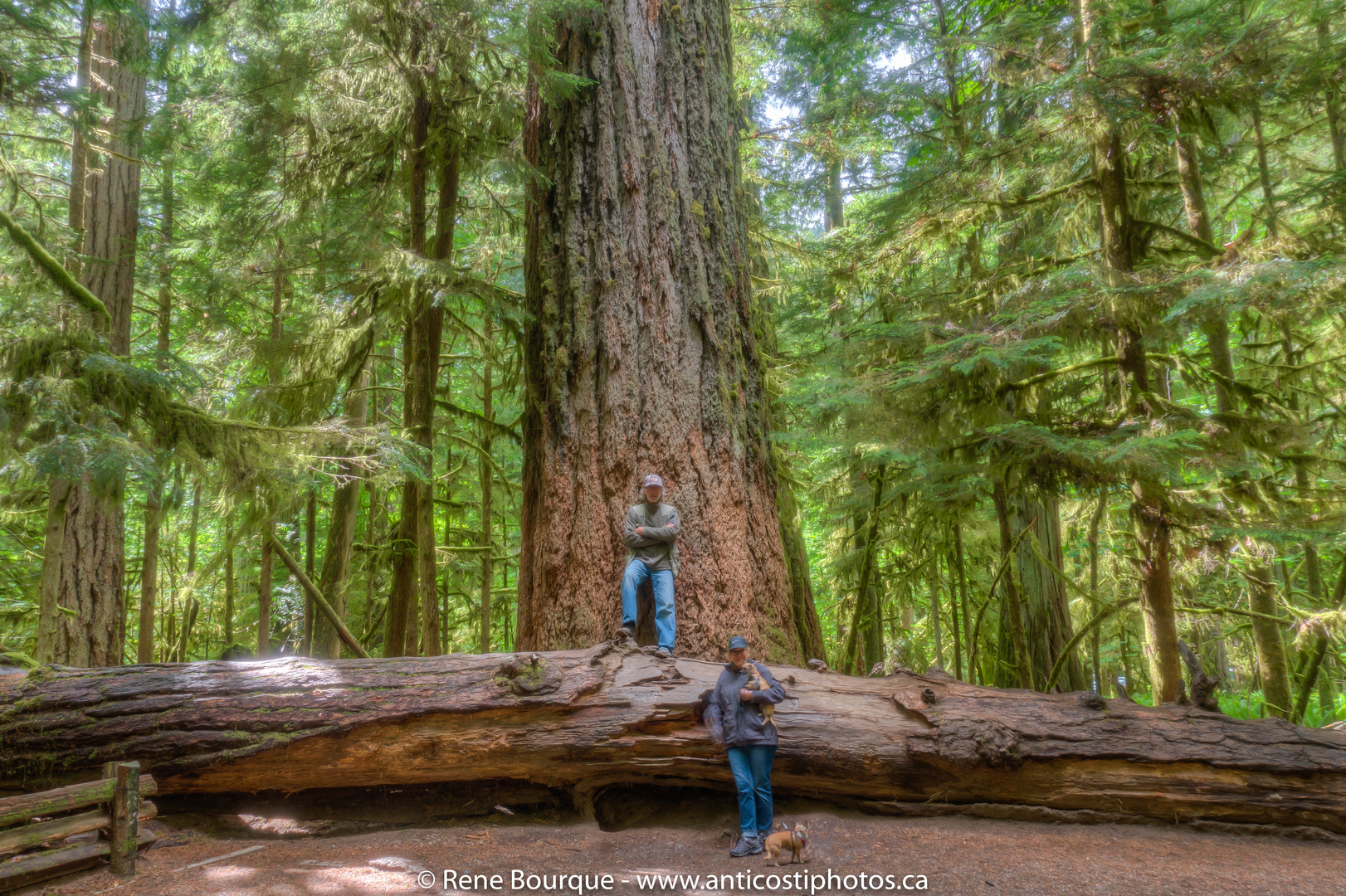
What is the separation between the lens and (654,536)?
222 inches

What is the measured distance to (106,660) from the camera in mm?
7488

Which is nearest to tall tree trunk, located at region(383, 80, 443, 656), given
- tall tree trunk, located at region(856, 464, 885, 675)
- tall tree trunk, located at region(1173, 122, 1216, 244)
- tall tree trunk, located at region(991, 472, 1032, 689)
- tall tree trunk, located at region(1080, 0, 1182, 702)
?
tall tree trunk, located at region(856, 464, 885, 675)

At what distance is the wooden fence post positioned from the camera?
4.04m

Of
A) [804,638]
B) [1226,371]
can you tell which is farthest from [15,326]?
[1226,371]

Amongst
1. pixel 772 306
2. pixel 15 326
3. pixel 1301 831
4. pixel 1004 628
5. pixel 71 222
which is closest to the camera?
pixel 1301 831

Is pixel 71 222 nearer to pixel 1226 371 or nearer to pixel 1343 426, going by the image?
pixel 1226 371

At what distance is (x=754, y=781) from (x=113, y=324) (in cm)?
857

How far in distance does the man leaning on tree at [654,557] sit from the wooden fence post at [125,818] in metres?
3.17

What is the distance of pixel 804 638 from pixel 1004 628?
5264mm

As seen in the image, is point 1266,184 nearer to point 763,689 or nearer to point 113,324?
point 763,689

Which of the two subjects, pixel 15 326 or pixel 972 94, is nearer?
pixel 15 326

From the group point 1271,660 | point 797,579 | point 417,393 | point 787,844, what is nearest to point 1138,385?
point 797,579

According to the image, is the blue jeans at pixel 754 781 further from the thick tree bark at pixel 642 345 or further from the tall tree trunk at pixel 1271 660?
the tall tree trunk at pixel 1271 660

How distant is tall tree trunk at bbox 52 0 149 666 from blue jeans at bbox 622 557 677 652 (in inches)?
203
